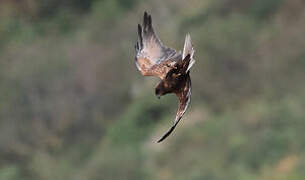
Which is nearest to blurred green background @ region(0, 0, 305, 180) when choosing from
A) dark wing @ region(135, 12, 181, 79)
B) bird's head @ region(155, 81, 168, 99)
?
dark wing @ region(135, 12, 181, 79)

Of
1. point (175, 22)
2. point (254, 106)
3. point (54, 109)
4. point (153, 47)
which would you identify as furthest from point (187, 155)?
point (153, 47)

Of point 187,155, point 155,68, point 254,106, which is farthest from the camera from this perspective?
point 254,106

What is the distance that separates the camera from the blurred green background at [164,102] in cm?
2877

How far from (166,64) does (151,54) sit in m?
0.49

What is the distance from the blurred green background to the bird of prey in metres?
16.9

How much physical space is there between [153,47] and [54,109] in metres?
24.0

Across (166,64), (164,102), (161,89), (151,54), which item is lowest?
(161,89)

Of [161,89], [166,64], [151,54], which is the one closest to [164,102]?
[151,54]

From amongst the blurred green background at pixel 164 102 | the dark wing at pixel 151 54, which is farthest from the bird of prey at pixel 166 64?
the blurred green background at pixel 164 102

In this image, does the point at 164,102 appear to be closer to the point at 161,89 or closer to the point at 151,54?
the point at 151,54

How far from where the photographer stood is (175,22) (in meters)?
36.7

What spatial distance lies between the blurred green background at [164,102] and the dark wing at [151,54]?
55.3ft

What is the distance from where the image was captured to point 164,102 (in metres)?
32.3

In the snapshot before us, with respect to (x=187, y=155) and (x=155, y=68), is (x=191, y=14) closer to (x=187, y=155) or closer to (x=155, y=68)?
(x=187, y=155)
